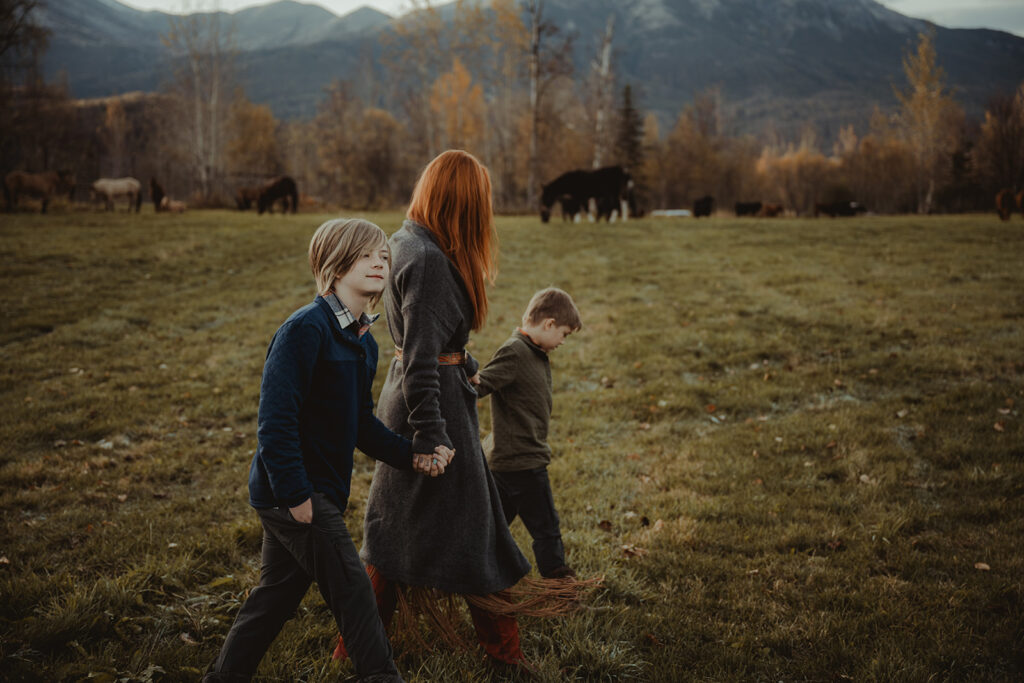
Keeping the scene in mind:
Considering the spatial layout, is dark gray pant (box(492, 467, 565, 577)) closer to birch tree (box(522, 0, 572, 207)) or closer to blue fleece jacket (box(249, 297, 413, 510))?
blue fleece jacket (box(249, 297, 413, 510))

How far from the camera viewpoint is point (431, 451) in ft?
7.52

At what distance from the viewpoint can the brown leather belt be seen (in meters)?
2.46

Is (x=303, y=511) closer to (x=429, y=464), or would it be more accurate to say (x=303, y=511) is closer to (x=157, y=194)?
(x=429, y=464)

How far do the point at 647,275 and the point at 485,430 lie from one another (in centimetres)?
925

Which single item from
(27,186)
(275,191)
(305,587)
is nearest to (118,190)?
(27,186)

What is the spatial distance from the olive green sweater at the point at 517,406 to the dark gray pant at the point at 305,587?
1091mm

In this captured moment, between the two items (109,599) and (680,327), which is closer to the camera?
(109,599)

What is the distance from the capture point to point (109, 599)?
3.22m

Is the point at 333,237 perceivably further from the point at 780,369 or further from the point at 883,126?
the point at 883,126

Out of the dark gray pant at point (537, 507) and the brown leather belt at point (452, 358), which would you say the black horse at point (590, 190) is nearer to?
the dark gray pant at point (537, 507)

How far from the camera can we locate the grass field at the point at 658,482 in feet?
9.98

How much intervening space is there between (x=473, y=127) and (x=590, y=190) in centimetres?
2153

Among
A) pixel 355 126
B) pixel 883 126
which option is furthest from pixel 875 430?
pixel 883 126

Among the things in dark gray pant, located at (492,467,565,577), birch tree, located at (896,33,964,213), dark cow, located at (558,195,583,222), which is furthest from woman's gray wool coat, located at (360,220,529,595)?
birch tree, located at (896,33,964,213)
